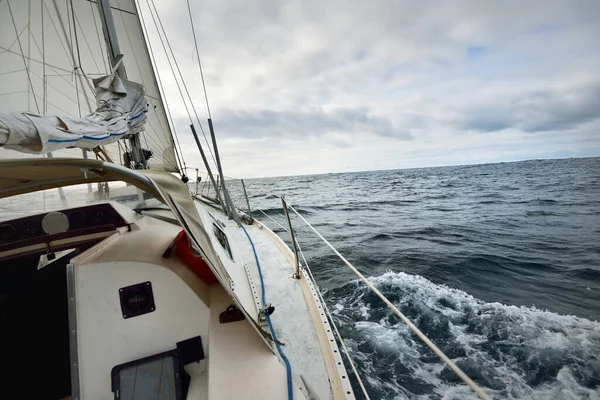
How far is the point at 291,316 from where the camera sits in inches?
104

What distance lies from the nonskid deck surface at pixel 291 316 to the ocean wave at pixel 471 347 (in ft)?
4.04

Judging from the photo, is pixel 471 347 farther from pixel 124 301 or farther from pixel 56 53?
pixel 56 53

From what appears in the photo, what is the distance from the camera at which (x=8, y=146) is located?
155 cm

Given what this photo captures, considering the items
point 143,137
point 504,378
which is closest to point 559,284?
point 504,378

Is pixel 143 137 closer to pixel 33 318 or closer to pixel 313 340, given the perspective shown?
pixel 33 318

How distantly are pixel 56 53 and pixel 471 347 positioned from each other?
8.11 metres

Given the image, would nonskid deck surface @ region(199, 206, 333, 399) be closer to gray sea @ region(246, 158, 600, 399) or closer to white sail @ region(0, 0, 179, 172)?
gray sea @ region(246, 158, 600, 399)

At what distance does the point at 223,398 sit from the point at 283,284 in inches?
71.3

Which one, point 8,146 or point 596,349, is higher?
point 8,146

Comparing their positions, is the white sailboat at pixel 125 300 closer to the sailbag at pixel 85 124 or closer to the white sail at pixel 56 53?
the sailbag at pixel 85 124

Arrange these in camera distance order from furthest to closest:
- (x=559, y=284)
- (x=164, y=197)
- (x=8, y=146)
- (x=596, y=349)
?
1. (x=559, y=284)
2. (x=596, y=349)
3. (x=8, y=146)
4. (x=164, y=197)

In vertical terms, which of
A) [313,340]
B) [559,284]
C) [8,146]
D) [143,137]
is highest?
[143,137]

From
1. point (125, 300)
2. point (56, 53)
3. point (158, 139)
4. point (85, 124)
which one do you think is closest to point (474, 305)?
point (125, 300)

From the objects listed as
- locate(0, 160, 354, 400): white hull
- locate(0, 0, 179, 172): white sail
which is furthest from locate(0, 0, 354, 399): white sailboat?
locate(0, 0, 179, 172): white sail
